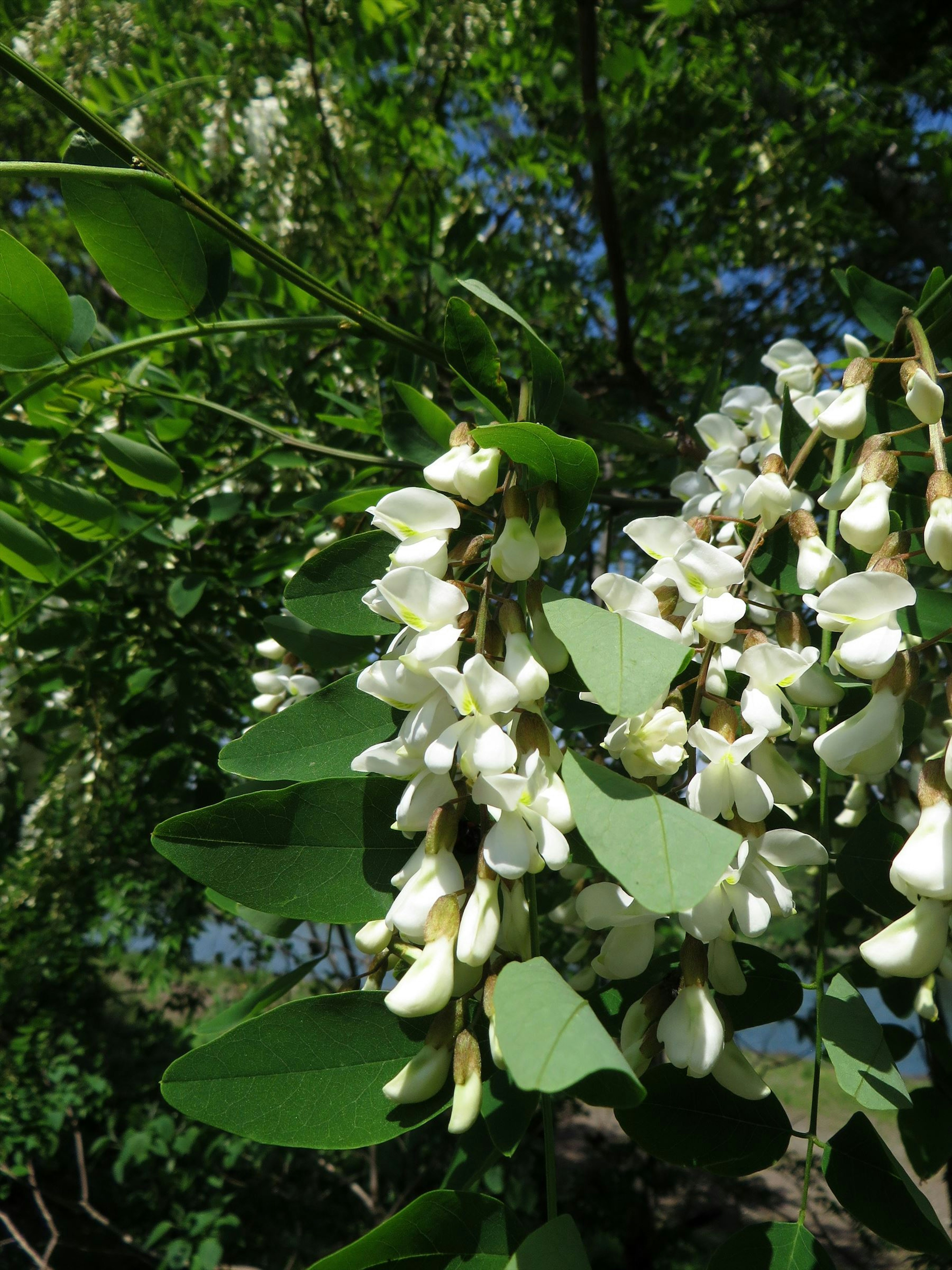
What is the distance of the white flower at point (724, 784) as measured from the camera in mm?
492

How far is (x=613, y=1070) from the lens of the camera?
362mm

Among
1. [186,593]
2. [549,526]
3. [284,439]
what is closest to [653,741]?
[549,526]

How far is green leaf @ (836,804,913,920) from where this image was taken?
639mm

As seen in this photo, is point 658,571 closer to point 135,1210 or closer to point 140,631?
point 140,631

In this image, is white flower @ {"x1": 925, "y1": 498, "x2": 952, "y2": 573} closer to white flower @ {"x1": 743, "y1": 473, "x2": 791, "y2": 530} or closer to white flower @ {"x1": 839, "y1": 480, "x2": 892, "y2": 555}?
white flower @ {"x1": 839, "y1": 480, "x2": 892, "y2": 555}

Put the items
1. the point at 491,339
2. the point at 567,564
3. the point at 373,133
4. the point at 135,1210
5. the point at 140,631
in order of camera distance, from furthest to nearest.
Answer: the point at 135,1210 → the point at 373,133 → the point at 140,631 → the point at 567,564 → the point at 491,339

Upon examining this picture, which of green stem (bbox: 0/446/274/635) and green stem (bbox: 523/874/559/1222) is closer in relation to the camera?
green stem (bbox: 523/874/559/1222)

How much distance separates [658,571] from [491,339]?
8.2 inches

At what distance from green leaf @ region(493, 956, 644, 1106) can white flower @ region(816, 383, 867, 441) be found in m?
0.43

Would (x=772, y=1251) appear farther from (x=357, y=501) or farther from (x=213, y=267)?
(x=213, y=267)

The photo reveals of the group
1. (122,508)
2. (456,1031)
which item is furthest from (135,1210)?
(456,1031)

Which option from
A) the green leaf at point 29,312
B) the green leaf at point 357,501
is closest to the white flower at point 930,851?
the green leaf at point 357,501

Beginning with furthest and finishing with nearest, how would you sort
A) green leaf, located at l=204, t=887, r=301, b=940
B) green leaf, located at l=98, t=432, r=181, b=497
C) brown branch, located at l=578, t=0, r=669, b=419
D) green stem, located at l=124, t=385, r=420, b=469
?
brown branch, located at l=578, t=0, r=669, b=419
green leaf, located at l=98, t=432, r=181, b=497
green stem, located at l=124, t=385, r=420, b=469
green leaf, located at l=204, t=887, r=301, b=940

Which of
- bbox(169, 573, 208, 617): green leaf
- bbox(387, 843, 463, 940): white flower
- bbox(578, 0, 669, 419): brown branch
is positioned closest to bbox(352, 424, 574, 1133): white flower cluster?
bbox(387, 843, 463, 940): white flower
